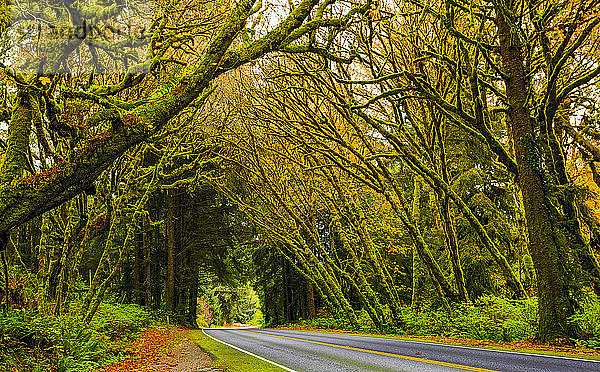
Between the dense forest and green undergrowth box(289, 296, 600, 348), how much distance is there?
0.20 feet

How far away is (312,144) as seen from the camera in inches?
665

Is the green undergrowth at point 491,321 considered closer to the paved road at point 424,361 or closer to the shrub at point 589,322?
the shrub at point 589,322

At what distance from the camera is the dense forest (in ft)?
22.4

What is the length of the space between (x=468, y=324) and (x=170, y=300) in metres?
16.9

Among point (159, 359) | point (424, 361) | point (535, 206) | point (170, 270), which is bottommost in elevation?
point (159, 359)

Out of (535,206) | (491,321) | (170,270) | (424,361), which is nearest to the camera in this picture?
(424,361)

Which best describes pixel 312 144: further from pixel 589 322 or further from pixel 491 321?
pixel 589 322

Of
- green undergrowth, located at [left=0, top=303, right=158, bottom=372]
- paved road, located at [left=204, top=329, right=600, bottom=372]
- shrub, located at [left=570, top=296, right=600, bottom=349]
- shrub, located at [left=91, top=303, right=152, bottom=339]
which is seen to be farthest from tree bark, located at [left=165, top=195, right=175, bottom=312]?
shrub, located at [left=570, top=296, right=600, bottom=349]

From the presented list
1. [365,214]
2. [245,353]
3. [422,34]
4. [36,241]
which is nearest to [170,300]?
[36,241]

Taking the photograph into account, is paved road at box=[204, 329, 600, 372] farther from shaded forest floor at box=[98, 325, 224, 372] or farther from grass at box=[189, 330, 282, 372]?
shaded forest floor at box=[98, 325, 224, 372]

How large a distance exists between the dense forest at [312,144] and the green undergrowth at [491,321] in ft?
0.20

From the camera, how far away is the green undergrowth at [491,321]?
9438mm

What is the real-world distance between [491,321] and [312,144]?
355 inches

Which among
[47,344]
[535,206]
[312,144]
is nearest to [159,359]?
[47,344]
